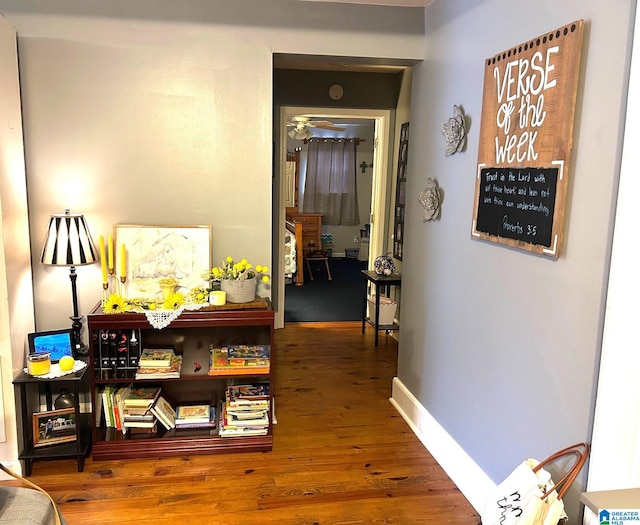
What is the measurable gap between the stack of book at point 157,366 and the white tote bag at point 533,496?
1.65 metres

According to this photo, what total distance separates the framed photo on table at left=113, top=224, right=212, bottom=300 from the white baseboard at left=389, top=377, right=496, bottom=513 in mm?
1422

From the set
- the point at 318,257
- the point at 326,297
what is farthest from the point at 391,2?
the point at 318,257

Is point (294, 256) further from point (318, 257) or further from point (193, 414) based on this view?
point (193, 414)

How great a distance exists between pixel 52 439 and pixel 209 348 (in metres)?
0.89

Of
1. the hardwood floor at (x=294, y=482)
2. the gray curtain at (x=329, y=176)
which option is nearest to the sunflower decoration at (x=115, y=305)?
the hardwood floor at (x=294, y=482)

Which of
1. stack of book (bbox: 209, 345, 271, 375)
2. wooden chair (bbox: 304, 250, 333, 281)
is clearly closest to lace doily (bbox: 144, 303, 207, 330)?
stack of book (bbox: 209, 345, 271, 375)

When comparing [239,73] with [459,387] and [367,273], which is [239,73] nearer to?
[459,387]

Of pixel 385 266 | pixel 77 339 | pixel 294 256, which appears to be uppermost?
pixel 385 266

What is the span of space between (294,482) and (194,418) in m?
0.69

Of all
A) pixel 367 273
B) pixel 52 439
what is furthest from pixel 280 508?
pixel 367 273

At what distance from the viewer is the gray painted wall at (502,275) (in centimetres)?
162

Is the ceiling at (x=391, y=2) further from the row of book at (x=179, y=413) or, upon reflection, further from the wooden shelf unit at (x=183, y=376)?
the row of book at (x=179, y=413)

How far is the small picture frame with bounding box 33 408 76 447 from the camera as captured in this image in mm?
2623

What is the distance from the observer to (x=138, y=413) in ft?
9.21
